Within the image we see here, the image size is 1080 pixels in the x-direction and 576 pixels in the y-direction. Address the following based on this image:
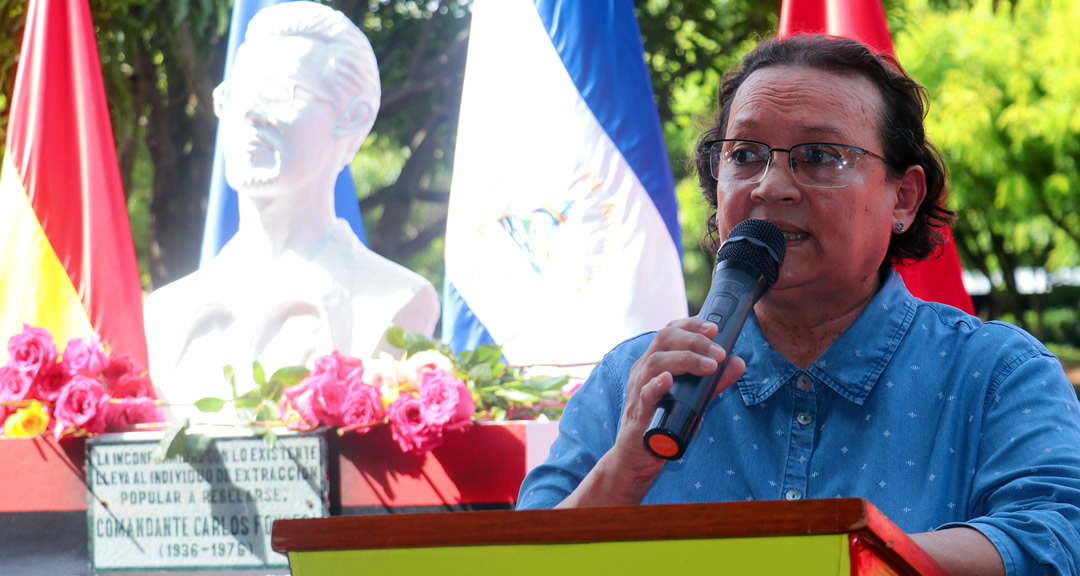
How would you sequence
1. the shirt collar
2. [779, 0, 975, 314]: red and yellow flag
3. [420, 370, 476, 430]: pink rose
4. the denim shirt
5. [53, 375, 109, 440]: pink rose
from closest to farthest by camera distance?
the denim shirt, the shirt collar, [420, 370, 476, 430]: pink rose, [53, 375, 109, 440]: pink rose, [779, 0, 975, 314]: red and yellow flag

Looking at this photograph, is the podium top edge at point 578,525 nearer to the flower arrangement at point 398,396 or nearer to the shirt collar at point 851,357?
the shirt collar at point 851,357

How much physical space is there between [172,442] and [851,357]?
2.14 meters

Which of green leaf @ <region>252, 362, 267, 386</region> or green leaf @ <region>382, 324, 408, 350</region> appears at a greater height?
green leaf @ <region>382, 324, 408, 350</region>

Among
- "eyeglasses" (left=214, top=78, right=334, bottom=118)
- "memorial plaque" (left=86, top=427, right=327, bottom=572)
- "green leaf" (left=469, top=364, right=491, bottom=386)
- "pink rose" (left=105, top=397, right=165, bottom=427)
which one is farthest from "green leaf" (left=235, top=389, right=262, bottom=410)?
"eyeglasses" (left=214, top=78, right=334, bottom=118)

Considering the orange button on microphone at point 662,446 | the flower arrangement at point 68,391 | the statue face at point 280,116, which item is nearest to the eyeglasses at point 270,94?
the statue face at point 280,116

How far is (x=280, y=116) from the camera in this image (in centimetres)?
344

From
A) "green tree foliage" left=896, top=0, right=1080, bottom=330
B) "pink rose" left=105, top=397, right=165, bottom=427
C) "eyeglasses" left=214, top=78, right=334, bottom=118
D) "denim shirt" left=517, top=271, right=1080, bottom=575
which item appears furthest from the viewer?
"green tree foliage" left=896, top=0, right=1080, bottom=330

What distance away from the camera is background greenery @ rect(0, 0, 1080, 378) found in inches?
255

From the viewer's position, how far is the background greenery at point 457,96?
6469 mm

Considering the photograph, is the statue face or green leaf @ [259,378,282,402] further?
the statue face

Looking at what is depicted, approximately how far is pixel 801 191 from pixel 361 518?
720 mm

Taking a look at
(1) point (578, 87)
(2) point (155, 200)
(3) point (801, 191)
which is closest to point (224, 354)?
(1) point (578, 87)

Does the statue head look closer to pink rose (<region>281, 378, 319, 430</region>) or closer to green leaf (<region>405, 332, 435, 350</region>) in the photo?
green leaf (<region>405, 332, 435, 350</region>)

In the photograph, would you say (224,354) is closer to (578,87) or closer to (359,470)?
(359,470)
